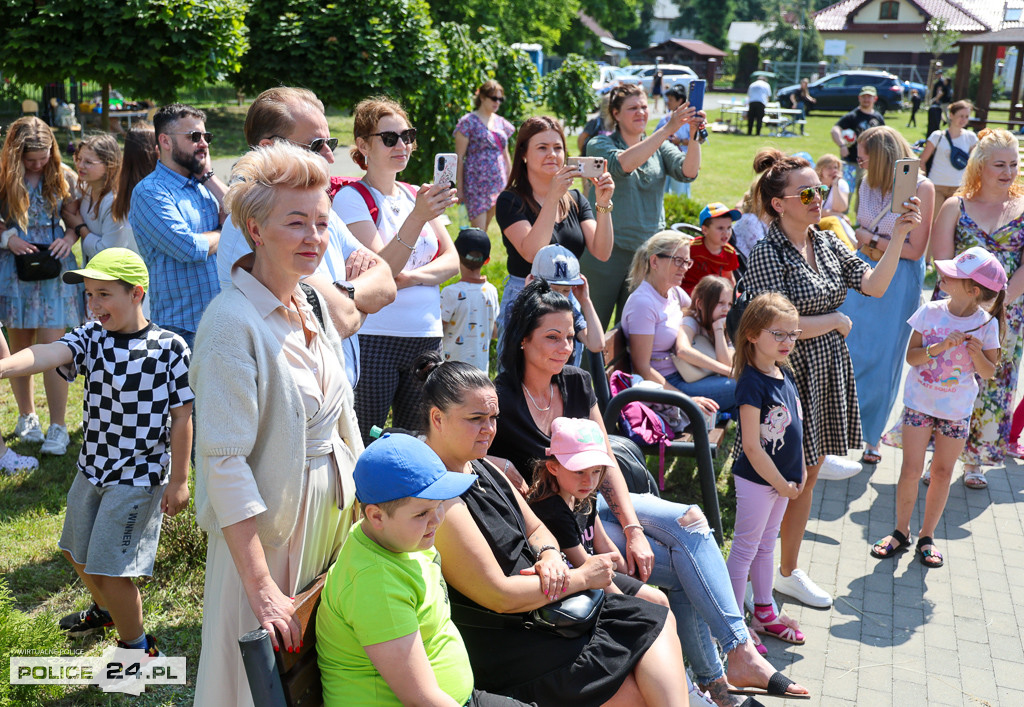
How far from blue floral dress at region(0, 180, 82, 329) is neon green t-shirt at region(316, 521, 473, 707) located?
13.2 ft

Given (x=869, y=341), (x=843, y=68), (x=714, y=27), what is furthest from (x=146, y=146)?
(x=714, y=27)

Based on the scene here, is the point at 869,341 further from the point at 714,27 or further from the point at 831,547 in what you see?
the point at 714,27

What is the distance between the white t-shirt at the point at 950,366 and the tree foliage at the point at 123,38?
29.6 ft

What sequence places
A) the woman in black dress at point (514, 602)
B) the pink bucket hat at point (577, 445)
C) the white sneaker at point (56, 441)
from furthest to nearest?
the white sneaker at point (56, 441) < the pink bucket hat at point (577, 445) < the woman in black dress at point (514, 602)

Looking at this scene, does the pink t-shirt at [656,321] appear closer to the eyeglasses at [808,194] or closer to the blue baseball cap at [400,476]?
the eyeglasses at [808,194]

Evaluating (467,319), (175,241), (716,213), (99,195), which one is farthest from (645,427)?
(99,195)

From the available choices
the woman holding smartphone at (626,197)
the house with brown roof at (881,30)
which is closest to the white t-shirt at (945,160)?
the woman holding smartphone at (626,197)

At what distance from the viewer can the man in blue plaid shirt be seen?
3.97 metres

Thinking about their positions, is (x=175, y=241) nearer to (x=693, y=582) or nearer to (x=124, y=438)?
(x=124, y=438)

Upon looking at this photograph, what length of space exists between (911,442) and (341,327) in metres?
3.44

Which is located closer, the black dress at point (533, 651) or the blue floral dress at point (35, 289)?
the black dress at point (533, 651)

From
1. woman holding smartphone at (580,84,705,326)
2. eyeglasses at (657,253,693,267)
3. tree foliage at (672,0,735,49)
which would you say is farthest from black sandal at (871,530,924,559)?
tree foliage at (672,0,735,49)

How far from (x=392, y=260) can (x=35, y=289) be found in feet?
10.2

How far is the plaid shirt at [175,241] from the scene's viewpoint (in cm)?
397
